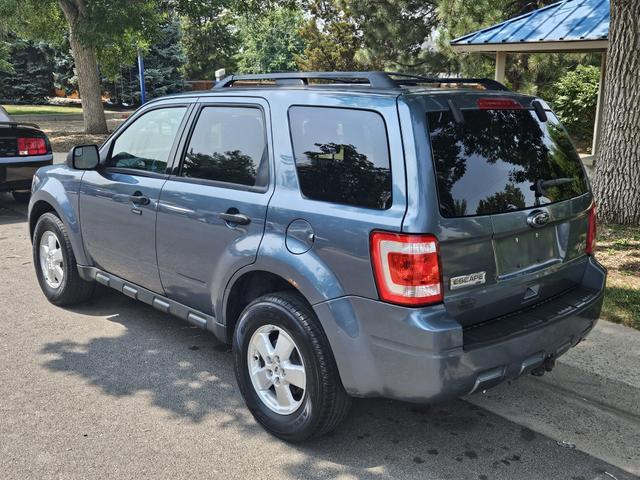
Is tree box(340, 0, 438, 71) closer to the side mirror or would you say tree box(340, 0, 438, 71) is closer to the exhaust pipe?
the side mirror

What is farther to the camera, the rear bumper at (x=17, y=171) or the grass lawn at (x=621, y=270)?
the rear bumper at (x=17, y=171)

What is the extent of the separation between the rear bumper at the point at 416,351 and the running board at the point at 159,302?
39.5 inches

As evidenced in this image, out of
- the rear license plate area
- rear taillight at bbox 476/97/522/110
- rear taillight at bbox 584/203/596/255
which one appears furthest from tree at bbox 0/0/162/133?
the rear license plate area

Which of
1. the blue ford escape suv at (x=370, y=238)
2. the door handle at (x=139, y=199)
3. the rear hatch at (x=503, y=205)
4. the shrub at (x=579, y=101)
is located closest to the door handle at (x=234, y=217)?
the blue ford escape suv at (x=370, y=238)

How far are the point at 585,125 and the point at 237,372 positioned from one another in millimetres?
16034

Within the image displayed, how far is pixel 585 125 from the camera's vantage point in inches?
684

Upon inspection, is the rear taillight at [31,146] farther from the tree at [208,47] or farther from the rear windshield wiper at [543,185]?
the tree at [208,47]

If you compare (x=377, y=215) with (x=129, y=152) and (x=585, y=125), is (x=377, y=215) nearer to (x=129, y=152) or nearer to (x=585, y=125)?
(x=129, y=152)

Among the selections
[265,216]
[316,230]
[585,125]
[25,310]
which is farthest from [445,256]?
[585,125]

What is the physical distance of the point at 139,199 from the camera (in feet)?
14.2

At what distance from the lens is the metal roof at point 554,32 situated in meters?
12.9

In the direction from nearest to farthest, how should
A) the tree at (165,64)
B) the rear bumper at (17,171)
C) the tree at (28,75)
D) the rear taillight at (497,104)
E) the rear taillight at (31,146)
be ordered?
Result: 1. the rear taillight at (497,104)
2. the rear bumper at (17,171)
3. the rear taillight at (31,146)
4. the tree at (28,75)
5. the tree at (165,64)

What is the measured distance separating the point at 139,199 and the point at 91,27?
42.2 ft

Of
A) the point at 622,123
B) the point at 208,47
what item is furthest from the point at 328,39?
the point at 622,123
